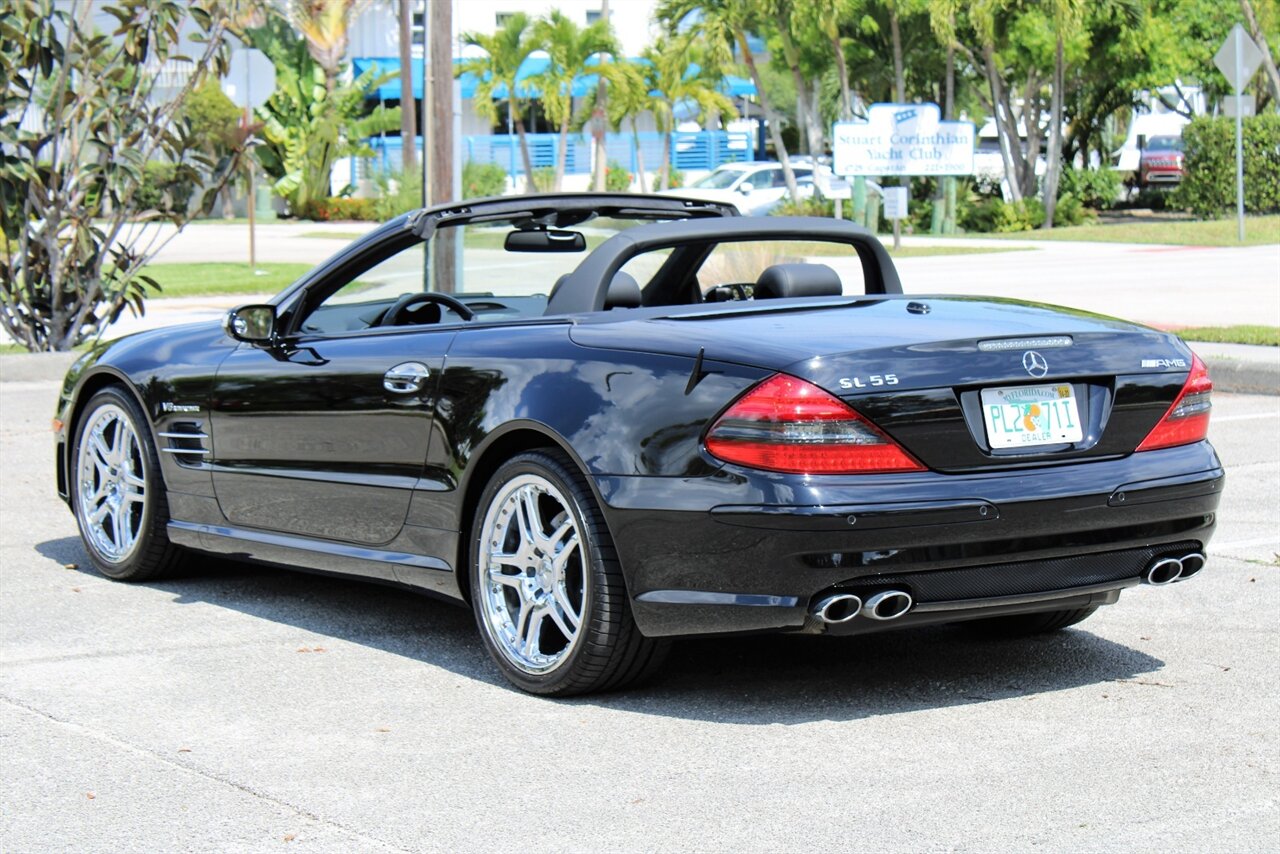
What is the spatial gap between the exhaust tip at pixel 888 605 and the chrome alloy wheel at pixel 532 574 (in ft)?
2.73

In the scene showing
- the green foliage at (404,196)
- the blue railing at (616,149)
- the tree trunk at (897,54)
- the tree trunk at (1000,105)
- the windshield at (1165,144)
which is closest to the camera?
the tree trunk at (897,54)

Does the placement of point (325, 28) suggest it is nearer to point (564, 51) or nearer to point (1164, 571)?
point (564, 51)

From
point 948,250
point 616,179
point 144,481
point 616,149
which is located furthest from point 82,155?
point 616,149

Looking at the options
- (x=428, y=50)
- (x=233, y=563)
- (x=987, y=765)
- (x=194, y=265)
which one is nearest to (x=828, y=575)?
(x=987, y=765)

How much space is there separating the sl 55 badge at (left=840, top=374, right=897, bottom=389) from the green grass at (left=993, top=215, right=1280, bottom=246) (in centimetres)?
2828

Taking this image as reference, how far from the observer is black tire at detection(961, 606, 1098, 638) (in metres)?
6.04

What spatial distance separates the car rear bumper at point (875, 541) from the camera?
4801 millimetres

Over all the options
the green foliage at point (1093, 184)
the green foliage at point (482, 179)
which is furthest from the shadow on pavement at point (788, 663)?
the green foliage at point (482, 179)

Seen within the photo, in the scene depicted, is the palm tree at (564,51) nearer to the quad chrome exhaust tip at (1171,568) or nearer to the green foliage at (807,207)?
the green foliage at (807,207)

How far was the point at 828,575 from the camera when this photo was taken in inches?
189

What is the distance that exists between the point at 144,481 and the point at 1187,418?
3.85m

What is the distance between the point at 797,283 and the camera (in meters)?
5.97

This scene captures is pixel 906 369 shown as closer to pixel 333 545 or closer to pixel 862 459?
pixel 862 459

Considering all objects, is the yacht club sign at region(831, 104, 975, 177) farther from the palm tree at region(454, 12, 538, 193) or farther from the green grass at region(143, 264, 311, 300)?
the palm tree at region(454, 12, 538, 193)
